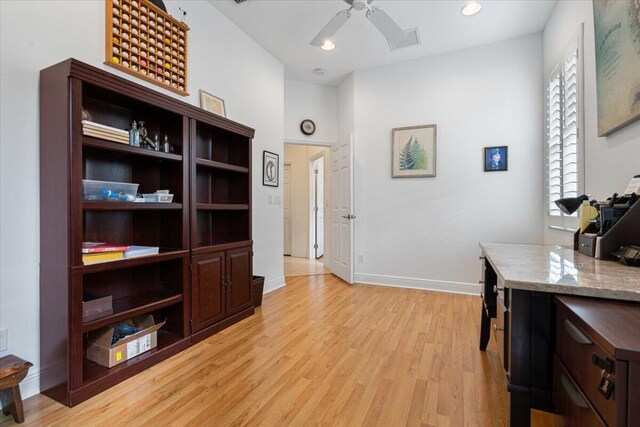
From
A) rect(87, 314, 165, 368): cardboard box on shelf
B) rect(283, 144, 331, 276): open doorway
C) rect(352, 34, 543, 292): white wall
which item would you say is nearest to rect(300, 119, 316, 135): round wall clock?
rect(352, 34, 543, 292): white wall

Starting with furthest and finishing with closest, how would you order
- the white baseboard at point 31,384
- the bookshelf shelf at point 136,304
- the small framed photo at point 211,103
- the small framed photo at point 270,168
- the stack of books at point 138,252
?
1. the small framed photo at point 270,168
2. the small framed photo at point 211,103
3. the stack of books at point 138,252
4. the bookshelf shelf at point 136,304
5. the white baseboard at point 31,384

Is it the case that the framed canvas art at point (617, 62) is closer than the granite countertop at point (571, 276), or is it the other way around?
the granite countertop at point (571, 276)

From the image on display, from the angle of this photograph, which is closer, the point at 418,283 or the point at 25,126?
the point at 25,126

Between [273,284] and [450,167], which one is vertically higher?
[450,167]

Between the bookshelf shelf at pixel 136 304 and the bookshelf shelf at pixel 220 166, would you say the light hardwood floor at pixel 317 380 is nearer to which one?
the bookshelf shelf at pixel 136 304

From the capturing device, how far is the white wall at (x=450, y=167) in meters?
3.47

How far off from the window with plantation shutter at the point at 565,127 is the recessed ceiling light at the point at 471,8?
0.88m

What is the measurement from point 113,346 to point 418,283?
3.28 metres

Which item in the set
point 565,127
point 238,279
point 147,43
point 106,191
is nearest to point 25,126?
point 106,191

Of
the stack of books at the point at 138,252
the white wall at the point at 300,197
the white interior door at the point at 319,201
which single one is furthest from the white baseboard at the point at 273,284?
the white interior door at the point at 319,201

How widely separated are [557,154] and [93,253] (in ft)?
12.4

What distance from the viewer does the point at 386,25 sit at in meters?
2.53

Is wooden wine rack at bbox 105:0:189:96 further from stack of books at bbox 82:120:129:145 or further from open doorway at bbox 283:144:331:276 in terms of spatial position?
open doorway at bbox 283:144:331:276

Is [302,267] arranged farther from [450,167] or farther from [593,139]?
[593,139]
